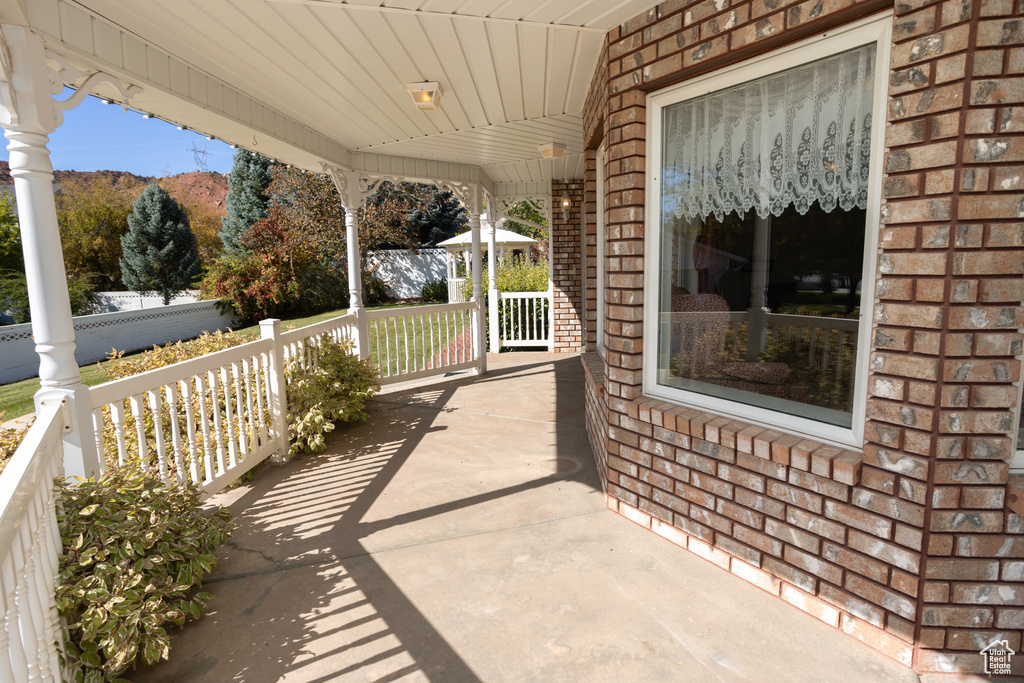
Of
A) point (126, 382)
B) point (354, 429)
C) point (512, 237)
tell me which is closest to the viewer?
point (126, 382)

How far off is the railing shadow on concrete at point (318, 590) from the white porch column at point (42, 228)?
86 centimetres

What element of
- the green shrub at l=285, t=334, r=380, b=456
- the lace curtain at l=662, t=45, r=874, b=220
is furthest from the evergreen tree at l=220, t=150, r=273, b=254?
the lace curtain at l=662, t=45, r=874, b=220

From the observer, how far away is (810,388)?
227cm

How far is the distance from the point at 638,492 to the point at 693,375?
2.30ft

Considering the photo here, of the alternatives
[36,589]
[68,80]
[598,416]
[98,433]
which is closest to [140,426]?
[98,433]

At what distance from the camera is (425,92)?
361 centimetres

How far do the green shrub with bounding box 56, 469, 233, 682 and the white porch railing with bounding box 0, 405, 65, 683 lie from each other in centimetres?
8

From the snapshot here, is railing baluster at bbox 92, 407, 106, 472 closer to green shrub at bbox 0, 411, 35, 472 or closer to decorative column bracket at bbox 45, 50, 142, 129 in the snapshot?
green shrub at bbox 0, 411, 35, 472

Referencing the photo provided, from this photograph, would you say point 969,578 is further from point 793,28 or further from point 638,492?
point 793,28


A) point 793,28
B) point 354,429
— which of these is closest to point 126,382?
point 354,429

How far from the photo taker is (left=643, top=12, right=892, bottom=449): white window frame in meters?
1.86

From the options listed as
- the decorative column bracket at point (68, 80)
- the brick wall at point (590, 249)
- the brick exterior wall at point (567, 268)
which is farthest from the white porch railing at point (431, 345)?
the decorative column bracket at point (68, 80)

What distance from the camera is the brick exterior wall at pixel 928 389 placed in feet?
5.26

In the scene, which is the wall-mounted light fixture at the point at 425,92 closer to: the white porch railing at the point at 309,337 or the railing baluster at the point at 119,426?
the white porch railing at the point at 309,337
